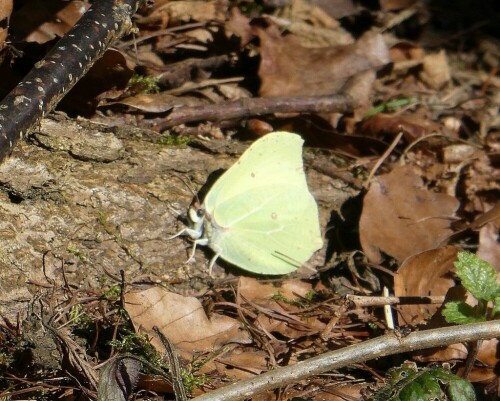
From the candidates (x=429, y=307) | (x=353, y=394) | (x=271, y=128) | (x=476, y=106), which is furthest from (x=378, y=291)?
(x=476, y=106)

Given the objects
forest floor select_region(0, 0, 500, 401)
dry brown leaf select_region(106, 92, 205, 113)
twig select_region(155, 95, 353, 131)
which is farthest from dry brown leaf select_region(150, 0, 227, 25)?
twig select_region(155, 95, 353, 131)

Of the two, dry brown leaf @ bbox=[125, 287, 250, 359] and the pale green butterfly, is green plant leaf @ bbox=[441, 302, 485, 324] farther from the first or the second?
dry brown leaf @ bbox=[125, 287, 250, 359]

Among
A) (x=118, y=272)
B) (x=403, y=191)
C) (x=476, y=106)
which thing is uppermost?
(x=118, y=272)

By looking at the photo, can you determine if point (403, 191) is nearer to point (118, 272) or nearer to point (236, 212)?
point (236, 212)

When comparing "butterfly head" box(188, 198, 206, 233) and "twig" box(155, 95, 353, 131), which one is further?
"twig" box(155, 95, 353, 131)

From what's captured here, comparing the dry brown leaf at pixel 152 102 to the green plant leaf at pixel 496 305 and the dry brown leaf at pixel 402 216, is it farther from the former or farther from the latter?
the green plant leaf at pixel 496 305

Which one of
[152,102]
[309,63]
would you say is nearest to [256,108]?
[152,102]
